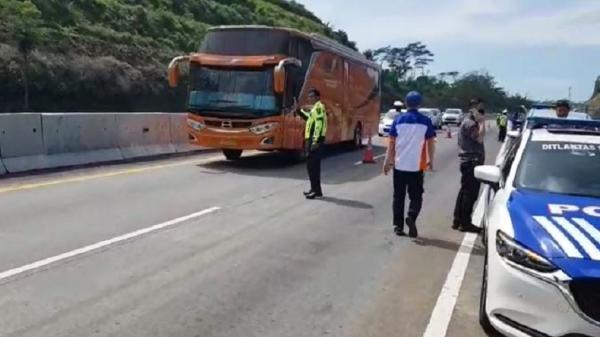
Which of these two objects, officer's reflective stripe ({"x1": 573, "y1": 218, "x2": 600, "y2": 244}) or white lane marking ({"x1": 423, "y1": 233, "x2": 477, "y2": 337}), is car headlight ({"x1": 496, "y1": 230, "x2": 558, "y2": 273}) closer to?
officer's reflective stripe ({"x1": 573, "y1": 218, "x2": 600, "y2": 244})

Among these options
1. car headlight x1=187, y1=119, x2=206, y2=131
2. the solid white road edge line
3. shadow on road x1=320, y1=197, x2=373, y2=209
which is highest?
car headlight x1=187, y1=119, x2=206, y2=131

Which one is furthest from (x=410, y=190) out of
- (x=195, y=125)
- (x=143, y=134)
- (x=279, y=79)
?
(x=143, y=134)

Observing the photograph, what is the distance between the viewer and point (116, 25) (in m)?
43.8

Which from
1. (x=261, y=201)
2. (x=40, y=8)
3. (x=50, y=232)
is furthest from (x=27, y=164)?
(x=40, y=8)

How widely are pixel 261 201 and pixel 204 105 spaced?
19.5 feet

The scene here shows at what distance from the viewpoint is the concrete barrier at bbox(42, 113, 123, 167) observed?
1518cm

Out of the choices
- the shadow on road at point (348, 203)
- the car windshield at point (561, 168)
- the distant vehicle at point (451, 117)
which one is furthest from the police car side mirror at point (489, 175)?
the distant vehicle at point (451, 117)

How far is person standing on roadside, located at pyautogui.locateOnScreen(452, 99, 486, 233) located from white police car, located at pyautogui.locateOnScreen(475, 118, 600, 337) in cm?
326

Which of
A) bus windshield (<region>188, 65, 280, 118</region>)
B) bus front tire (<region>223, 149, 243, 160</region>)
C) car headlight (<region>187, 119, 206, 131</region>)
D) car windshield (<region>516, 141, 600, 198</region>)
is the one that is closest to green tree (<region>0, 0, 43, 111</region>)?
bus front tire (<region>223, 149, 243, 160</region>)

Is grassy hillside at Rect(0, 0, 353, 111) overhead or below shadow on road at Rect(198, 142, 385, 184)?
overhead

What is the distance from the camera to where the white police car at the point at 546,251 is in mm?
4512

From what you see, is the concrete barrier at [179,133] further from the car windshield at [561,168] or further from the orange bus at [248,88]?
the car windshield at [561,168]

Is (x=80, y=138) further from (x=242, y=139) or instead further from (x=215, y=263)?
(x=215, y=263)

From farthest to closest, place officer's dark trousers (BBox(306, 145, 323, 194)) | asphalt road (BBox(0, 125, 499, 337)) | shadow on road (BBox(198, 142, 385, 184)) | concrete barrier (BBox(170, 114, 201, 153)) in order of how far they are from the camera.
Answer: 1. concrete barrier (BBox(170, 114, 201, 153))
2. shadow on road (BBox(198, 142, 385, 184))
3. officer's dark trousers (BBox(306, 145, 323, 194))
4. asphalt road (BBox(0, 125, 499, 337))
